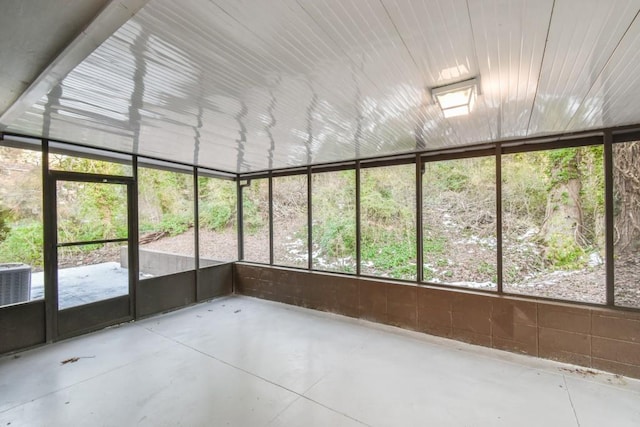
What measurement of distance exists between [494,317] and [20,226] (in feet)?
18.2

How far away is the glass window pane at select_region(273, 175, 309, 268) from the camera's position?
5.36 m

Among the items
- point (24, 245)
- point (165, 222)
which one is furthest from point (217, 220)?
point (24, 245)

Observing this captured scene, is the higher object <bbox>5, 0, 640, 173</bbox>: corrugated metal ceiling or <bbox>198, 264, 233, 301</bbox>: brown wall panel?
<bbox>5, 0, 640, 173</bbox>: corrugated metal ceiling

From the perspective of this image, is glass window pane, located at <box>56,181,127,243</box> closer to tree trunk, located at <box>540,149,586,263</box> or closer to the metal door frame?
the metal door frame

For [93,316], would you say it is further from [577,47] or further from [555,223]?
[555,223]

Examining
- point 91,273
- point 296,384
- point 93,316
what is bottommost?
point 296,384

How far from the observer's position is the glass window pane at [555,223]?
3.28 metres

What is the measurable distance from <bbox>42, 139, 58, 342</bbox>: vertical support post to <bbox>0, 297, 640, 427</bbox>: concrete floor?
0.33 meters

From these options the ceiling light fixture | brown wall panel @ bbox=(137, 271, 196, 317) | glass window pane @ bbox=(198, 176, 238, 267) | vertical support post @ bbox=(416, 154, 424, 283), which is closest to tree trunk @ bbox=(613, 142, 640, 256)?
vertical support post @ bbox=(416, 154, 424, 283)

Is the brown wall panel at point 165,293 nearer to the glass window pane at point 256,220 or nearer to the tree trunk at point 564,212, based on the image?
the glass window pane at point 256,220

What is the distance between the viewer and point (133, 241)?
4.15 m

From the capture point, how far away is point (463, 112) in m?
2.35

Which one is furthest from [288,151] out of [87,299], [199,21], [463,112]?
[87,299]

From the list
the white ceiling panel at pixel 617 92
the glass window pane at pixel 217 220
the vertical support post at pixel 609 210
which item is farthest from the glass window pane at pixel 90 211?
the vertical support post at pixel 609 210
